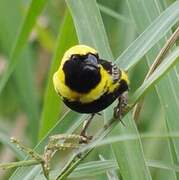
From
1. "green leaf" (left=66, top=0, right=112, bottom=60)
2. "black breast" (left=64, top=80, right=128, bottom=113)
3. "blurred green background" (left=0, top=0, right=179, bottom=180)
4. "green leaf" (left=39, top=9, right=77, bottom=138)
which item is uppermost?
"blurred green background" (left=0, top=0, right=179, bottom=180)

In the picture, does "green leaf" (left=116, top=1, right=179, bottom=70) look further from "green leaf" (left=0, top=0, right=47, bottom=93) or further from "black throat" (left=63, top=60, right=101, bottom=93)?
"green leaf" (left=0, top=0, right=47, bottom=93)

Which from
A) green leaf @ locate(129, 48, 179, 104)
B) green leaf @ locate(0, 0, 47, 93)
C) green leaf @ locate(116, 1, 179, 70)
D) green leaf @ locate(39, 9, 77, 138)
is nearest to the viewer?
green leaf @ locate(129, 48, 179, 104)

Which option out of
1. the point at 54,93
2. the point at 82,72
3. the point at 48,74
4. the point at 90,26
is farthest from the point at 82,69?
the point at 48,74

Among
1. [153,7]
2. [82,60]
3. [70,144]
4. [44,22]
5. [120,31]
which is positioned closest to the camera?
[70,144]

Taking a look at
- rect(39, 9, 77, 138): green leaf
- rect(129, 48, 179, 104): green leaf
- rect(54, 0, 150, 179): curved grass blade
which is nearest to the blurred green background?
rect(39, 9, 77, 138): green leaf

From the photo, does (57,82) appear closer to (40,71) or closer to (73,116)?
(73,116)

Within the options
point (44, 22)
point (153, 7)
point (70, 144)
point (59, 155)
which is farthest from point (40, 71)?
point (70, 144)

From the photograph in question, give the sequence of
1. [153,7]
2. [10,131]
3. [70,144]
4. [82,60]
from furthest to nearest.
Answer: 1. [10,131]
2. [153,7]
3. [82,60]
4. [70,144]

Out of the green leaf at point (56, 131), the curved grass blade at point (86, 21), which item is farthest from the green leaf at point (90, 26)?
the green leaf at point (56, 131)
